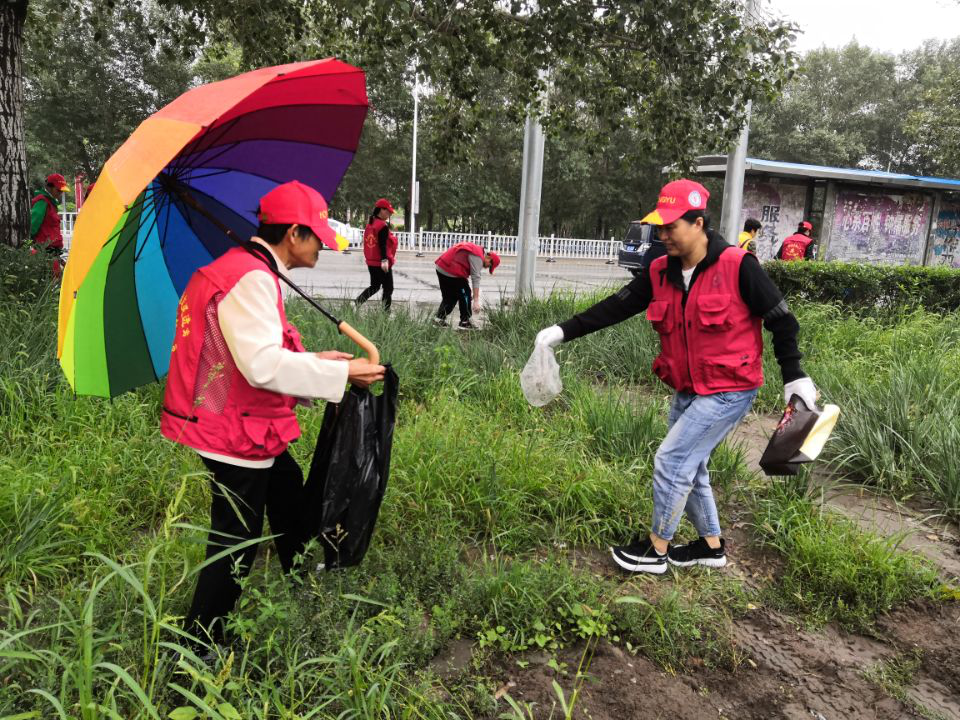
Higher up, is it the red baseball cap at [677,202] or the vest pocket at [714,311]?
the red baseball cap at [677,202]

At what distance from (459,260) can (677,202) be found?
19.2 ft

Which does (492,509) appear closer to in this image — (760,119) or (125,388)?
(125,388)

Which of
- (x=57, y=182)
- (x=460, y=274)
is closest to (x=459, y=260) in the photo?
(x=460, y=274)

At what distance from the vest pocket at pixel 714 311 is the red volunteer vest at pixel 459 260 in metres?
5.83

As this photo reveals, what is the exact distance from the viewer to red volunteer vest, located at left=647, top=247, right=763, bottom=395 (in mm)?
2930

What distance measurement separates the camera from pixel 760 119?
136 ft

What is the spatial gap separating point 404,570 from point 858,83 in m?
55.7

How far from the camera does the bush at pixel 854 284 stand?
8.90 m

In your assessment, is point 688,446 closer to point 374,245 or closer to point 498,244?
point 374,245

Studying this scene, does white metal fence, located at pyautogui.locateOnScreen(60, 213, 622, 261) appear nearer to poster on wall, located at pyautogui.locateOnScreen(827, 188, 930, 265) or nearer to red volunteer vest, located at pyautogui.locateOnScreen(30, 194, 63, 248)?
poster on wall, located at pyautogui.locateOnScreen(827, 188, 930, 265)

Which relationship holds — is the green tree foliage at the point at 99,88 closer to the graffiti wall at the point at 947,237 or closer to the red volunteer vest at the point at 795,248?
the red volunteer vest at the point at 795,248

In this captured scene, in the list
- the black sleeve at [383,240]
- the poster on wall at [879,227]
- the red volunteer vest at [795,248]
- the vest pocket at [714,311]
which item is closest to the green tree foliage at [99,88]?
the black sleeve at [383,240]

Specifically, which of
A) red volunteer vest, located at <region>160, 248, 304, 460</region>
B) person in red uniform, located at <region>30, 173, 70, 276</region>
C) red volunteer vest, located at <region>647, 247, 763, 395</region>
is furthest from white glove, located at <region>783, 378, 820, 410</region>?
person in red uniform, located at <region>30, 173, 70, 276</region>

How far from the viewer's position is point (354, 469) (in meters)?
2.49
